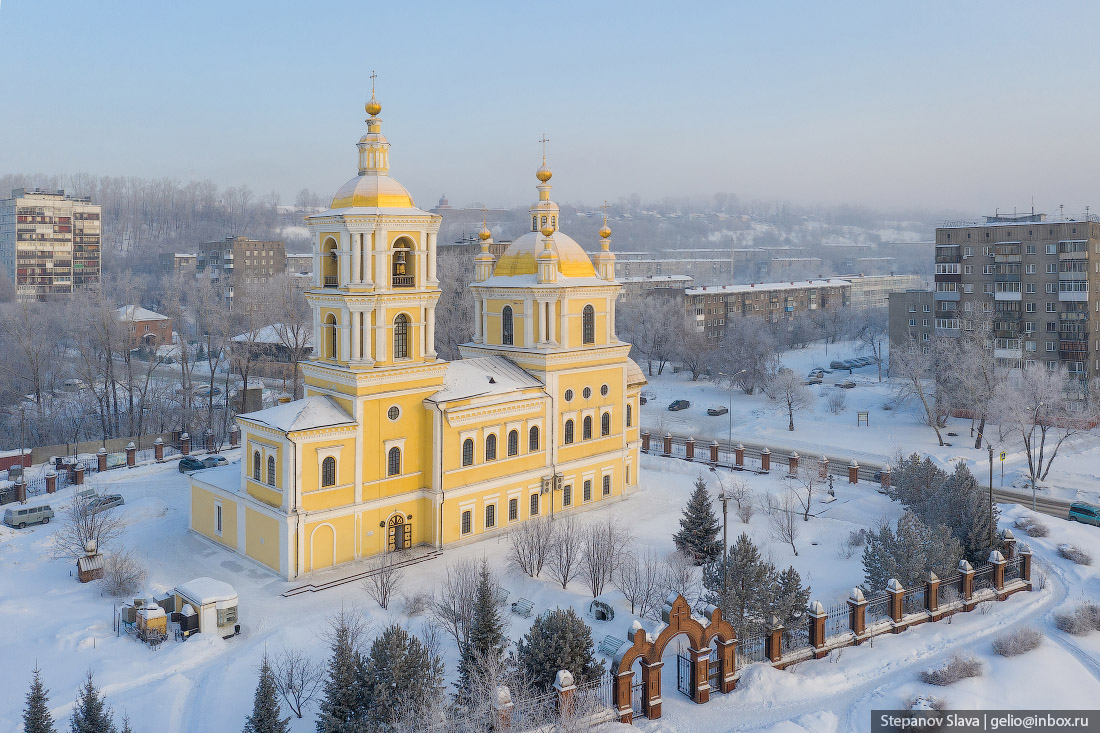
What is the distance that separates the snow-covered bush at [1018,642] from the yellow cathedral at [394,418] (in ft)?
46.2

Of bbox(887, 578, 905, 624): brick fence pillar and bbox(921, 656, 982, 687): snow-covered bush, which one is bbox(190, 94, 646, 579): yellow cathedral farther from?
bbox(921, 656, 982, 687): snow-covered bush

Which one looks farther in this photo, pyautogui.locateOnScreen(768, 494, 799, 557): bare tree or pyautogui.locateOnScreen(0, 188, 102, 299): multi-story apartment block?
pyautogui.locateOnScreen(0, 188, 102, 299): multi-story apartment block

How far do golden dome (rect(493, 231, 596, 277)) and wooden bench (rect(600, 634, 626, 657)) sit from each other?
46.5 feet

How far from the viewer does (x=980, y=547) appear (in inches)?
891

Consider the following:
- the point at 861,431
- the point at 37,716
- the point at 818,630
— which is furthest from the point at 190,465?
the point at 861,431

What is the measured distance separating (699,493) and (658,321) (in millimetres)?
38996

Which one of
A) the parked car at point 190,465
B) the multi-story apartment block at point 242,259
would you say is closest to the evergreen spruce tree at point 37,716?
the parked car at point 190,465

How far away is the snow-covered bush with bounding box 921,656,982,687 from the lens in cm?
1664

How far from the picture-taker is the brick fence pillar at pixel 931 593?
20.0 m

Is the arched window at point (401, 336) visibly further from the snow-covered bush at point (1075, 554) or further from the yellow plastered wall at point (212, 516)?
the snow-covered bush at point (1075, 554)

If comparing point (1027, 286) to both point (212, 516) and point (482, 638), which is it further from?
point (212, 516)

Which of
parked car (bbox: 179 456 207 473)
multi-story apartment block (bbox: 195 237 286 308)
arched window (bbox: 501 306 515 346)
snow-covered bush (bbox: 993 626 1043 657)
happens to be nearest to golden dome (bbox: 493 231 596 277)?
arched window (bbox: 501 306 515 346)

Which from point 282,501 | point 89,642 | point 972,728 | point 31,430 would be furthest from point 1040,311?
point 31,430

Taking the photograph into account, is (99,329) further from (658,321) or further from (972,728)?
(972,728)
